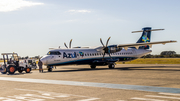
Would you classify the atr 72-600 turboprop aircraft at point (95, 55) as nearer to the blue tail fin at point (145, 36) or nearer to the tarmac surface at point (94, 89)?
the blue tail fin at point (145, 36)

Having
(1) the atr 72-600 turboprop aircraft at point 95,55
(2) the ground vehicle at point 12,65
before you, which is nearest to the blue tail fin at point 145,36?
(1) the atr 72-600 turboprop aircraft at point 95,55

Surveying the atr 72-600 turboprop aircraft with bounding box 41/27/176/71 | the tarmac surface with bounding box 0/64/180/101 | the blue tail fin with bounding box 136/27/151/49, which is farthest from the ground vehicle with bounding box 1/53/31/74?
the blue tail fin with bounding box 136/27/151/49

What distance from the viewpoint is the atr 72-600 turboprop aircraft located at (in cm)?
2853

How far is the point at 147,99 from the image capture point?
28.1 feet

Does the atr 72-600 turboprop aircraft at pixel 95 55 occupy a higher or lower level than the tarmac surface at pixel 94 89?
higher

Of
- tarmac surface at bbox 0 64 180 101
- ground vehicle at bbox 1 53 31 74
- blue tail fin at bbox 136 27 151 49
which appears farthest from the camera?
blue tail fin at bbox 136 27 151 49

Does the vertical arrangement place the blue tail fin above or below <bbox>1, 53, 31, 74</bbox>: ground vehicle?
above

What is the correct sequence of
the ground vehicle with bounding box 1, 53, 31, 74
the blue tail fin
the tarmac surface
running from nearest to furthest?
the tarmac surface → the ground vehicle with bounding box 1, 53, 31, 74 → the blue tail fin

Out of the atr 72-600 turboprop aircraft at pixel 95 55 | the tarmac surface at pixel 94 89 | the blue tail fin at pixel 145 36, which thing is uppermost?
the blue tail fin at pixel 145 36

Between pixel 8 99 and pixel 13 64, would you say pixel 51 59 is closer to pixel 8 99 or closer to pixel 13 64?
pixel 13 64

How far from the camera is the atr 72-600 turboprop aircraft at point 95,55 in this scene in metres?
28.5

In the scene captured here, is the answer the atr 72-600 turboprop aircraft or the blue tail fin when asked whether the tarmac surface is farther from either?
the blue tail fin

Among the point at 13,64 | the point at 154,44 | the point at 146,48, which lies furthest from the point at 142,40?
the point at 13,64

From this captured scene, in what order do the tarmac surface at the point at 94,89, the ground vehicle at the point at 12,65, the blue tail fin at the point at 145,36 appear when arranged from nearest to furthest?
the tarmac surface at the point at 94,89
the ground vehicle at the point at 12,65
the blue tail fin at the point at 145,36
